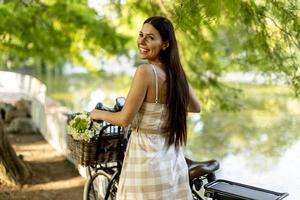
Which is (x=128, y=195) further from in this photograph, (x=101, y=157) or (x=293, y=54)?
(x=293, y=54)

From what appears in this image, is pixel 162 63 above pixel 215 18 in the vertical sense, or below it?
below

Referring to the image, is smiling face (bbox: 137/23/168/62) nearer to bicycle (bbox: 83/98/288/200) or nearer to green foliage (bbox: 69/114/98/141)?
bicycle (bbox: 83/98/288/200)

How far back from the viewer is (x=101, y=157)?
10.5ft

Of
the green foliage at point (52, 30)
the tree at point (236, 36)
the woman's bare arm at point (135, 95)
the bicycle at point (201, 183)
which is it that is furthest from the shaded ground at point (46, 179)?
the woman's bare arm at point (135, 95)

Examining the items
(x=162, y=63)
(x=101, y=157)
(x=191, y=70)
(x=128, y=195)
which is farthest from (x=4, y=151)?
(x=191, y=70)

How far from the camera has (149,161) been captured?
2.74 meters

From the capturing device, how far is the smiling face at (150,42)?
103 inches

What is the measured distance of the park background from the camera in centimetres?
426

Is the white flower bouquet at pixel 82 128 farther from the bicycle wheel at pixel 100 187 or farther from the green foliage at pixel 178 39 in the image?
the green foliage at pixel 178 39

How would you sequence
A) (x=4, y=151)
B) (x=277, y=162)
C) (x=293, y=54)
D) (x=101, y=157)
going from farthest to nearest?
(x=277, y=162) < (x=4, y=151) < (x=293, y=54) < (x=101, y=157)

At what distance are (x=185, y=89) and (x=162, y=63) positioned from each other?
0.22 m

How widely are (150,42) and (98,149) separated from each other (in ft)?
3.12

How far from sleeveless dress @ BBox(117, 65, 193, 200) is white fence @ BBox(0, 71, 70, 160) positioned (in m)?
4.01

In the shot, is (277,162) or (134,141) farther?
(277,162)
